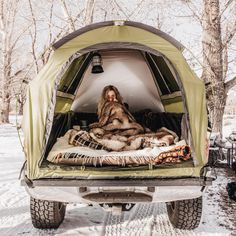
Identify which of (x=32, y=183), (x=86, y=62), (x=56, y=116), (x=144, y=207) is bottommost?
(x=144, y=207)

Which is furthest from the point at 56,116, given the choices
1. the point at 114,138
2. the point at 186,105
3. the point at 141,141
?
the point at 186,105

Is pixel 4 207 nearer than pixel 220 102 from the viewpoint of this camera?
Yes

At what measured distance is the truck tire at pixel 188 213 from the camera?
12.9 feet

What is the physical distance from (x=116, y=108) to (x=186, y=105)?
7.31 feet

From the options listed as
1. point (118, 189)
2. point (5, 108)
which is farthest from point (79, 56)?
point (5, 108)

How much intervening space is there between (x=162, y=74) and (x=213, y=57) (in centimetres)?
385

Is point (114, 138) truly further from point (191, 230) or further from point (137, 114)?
point (137, 114)

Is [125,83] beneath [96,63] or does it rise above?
beneath

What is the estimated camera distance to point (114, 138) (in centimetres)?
476

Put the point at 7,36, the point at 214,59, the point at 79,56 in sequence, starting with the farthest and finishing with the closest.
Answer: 1. the point at 7,36
2. the point at 214,59
3. the point at 79,56

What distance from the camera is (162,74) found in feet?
21.4

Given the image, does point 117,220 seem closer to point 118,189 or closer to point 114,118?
point 118,189

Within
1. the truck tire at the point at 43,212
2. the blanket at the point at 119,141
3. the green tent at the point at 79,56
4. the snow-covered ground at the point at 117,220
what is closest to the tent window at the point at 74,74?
the blanket at the point at 119,141

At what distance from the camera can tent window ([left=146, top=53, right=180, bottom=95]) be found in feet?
20.2
